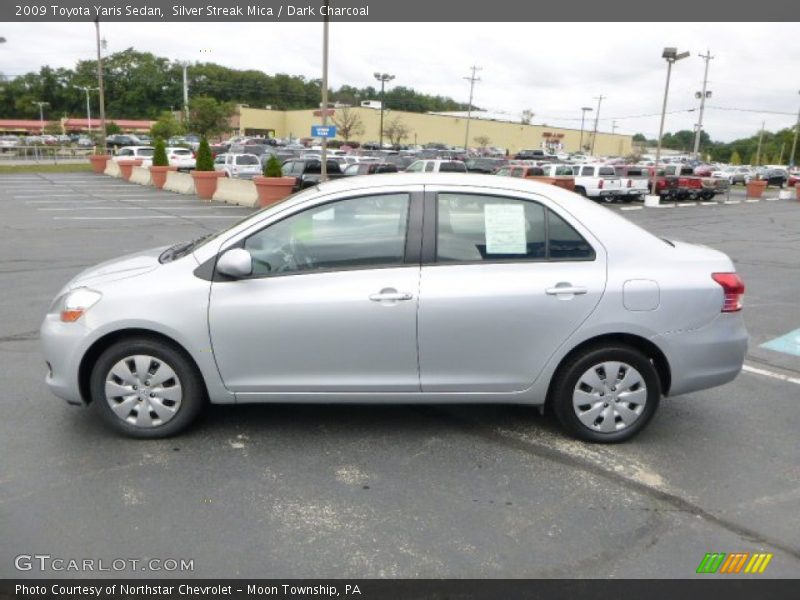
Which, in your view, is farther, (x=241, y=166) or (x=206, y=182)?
(x=241, y=166)

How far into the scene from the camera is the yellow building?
99.7m

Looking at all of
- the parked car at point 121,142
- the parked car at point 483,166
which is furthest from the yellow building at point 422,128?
the parked car at point 483,166

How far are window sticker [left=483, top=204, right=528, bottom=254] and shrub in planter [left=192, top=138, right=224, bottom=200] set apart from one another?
799 inches

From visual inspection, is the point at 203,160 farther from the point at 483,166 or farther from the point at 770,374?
the point at 770,374

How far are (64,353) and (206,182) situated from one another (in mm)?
19989

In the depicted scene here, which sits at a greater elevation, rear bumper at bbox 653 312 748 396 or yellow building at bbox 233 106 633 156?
yellow building at bbox 233 106 633 156

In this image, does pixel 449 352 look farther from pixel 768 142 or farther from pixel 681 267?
pixel 768 142

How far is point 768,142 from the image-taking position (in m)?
123

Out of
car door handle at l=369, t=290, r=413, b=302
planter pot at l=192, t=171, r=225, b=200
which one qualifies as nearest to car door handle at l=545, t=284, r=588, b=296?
car door handle at l=369, t=290, r=413, b=302

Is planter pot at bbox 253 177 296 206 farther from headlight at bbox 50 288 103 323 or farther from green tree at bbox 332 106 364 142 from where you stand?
green tree at bbox 332 106 364 142

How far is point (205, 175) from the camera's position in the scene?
22.6 metres

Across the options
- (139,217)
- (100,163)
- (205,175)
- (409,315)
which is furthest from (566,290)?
(100,163)

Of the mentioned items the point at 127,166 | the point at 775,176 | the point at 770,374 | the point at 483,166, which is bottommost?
the point at 770,374
